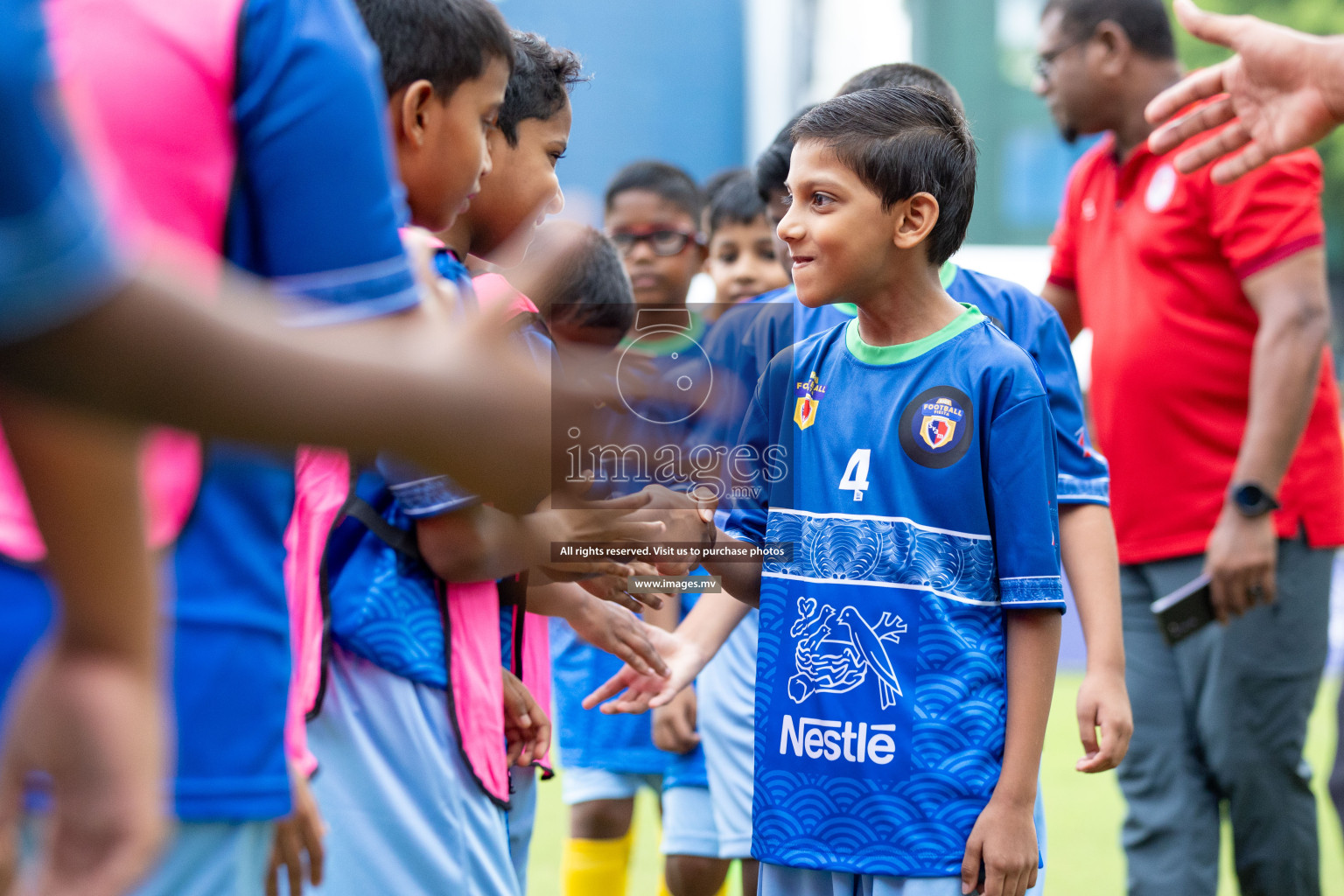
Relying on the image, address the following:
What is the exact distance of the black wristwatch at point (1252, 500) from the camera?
2.87 metres

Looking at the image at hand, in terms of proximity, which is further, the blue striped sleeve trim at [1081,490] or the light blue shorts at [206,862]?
the blue striped sleeve trim at [1081,490]

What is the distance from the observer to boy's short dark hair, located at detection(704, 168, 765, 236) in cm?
381

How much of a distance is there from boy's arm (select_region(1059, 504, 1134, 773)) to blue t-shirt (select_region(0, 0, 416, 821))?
4.21 ft

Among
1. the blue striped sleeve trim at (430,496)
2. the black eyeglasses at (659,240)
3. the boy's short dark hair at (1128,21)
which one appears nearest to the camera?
the blue striped sleeve trim at (430,496)

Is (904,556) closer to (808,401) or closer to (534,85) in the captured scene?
(808,401)

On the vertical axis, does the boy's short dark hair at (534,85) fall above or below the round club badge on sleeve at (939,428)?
above

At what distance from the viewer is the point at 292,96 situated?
0.98 meters

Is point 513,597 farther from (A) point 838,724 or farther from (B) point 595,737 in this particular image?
(B) point 595,737

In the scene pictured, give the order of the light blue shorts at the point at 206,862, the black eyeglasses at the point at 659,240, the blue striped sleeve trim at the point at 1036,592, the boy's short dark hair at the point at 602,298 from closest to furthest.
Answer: the light blue shorts at the point at 206,862
the blue striped sleeve trim at the point at 1036,592
the boy's short dark hair at the point at 602,298
the black eyeglasses at the point at 659,240

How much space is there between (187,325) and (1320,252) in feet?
9.97

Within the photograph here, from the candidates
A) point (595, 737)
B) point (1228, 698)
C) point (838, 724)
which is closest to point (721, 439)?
point (838, 724)

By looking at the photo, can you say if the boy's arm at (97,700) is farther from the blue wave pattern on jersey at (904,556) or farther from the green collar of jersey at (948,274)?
the green collar of jersey at (948,274)

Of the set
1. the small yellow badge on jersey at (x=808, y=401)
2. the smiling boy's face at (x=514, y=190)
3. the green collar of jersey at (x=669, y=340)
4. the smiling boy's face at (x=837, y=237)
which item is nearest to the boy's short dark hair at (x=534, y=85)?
the smiling boy's face at (x=514, y=190)

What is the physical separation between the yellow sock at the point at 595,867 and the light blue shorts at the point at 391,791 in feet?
5.21
